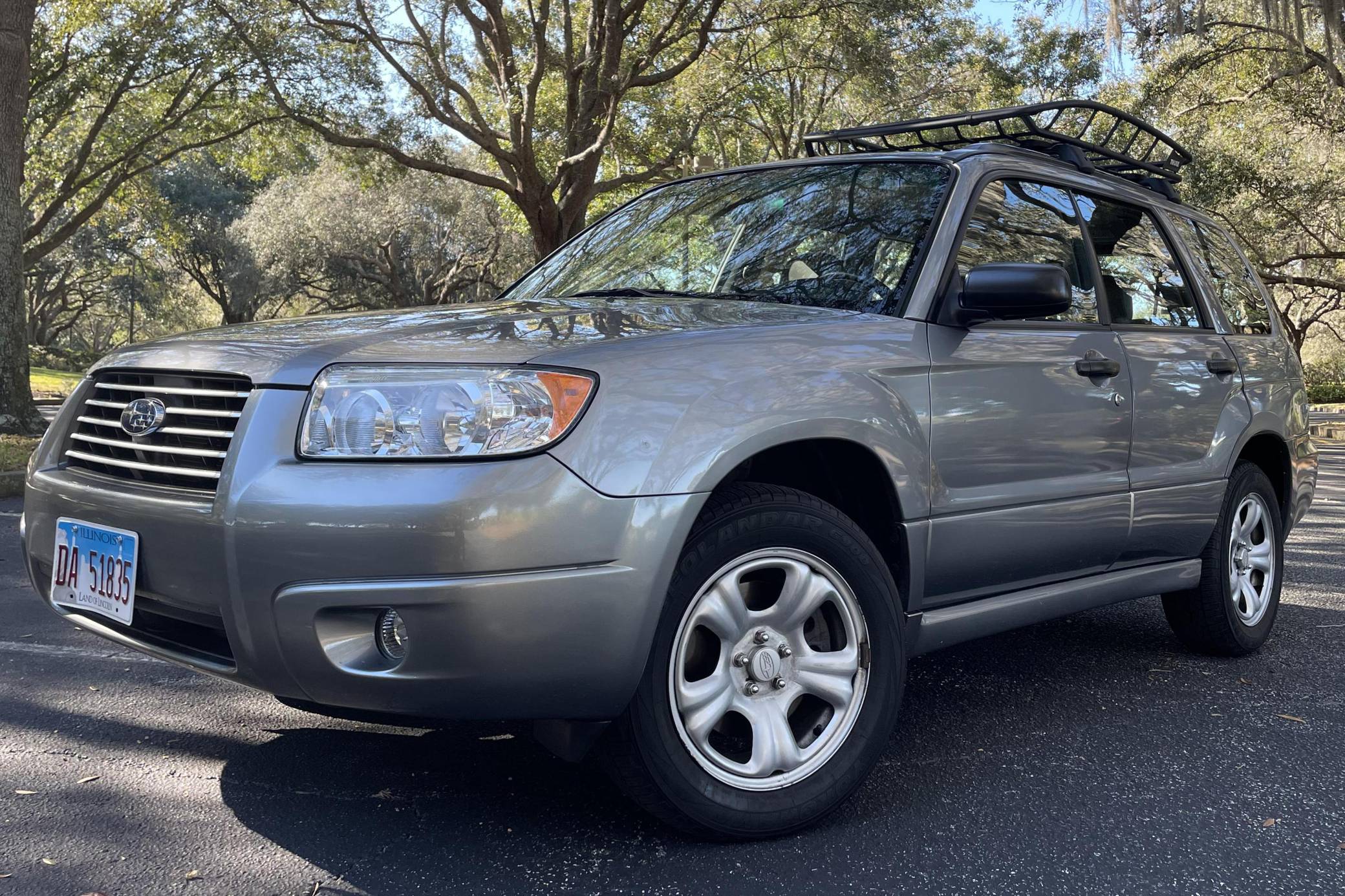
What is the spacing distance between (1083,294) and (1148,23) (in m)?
16.4

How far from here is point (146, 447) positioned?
8.66 ft

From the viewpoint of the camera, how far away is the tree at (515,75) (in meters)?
16.2

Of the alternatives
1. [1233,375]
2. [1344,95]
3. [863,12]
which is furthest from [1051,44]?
[1233,375]

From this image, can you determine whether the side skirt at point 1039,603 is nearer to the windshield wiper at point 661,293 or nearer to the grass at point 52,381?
the windshield wiper at point 661,293

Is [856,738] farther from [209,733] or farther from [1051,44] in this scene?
[1051,44]

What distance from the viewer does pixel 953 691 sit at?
389 cm

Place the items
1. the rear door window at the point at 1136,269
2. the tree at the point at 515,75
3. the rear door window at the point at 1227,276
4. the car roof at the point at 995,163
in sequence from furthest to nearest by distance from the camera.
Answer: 1. the tree at the point at 515,75
2. the rear door window at the point at 1227,276
3. the rear door window at the point at 1136,269
4. the car roof at the point at 995,163

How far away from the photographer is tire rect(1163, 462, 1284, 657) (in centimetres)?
424

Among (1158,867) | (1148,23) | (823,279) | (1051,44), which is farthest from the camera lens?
(1051,44)

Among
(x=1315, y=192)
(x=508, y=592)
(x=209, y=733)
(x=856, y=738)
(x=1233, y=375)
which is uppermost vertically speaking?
(x=1315, y=192)

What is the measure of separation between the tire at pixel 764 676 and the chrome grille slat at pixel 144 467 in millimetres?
1020

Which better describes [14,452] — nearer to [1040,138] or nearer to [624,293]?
[624,293]

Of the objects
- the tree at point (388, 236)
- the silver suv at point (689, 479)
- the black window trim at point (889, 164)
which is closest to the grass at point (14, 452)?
the black window trim at point (889, 164)

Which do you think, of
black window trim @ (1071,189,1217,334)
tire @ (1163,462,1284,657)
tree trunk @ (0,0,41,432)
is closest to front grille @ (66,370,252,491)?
black window trim @ (1071,189,1217,334)
